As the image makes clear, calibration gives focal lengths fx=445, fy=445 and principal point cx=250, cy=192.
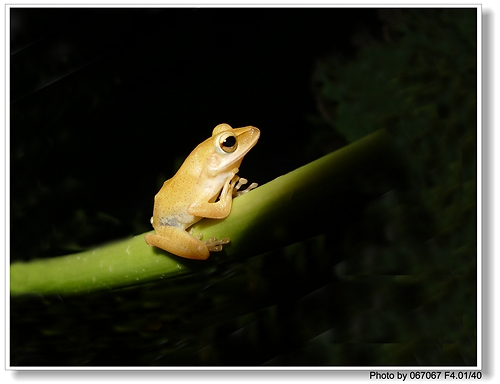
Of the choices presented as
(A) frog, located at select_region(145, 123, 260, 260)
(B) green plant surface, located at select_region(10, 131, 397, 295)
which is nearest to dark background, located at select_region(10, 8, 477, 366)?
(B) green plant surface, located at select_region(10, 131, 397, 295)

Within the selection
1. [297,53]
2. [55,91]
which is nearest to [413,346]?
[297,53]

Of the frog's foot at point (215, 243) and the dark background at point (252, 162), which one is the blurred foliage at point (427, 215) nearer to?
the dark background at point (252, 162)

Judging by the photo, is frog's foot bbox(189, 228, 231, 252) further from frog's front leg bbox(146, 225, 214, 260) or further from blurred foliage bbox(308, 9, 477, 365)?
blurred foliage bbox(308, 9, 477, 365)

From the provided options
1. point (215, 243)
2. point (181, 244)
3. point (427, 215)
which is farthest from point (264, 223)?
point (427, 215)
